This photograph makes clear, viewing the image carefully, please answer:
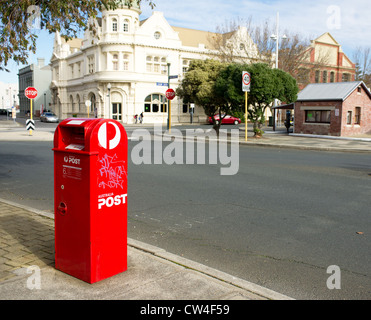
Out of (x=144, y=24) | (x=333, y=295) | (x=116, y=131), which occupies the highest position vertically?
(x=144, y=24)

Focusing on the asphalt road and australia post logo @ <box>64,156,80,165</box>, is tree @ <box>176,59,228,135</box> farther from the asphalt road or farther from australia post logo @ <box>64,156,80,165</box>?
australia post logo @ <box>64,156,80,165</box>

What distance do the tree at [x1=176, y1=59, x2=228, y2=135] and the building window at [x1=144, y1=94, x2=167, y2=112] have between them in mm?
25679

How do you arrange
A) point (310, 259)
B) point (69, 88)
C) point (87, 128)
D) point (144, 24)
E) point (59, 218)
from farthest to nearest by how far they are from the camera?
Answer: point (69, 88) < point (144, 24) < point (310, 259) < point (59, 218) < point (87, 128)

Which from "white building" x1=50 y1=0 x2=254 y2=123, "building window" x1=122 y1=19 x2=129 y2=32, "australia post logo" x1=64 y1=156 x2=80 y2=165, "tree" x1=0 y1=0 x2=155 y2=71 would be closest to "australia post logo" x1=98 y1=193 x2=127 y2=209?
"australia post logo" x1=64 y1=156 x2=80 y2=165

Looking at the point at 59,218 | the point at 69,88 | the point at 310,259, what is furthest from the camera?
the point at 69,88

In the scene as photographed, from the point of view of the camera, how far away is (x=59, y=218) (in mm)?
4090

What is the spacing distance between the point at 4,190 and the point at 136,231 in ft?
14.5

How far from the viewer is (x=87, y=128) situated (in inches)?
146

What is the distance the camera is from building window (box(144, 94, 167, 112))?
55.1 meters

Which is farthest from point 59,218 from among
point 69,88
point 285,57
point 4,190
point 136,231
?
point 69,88

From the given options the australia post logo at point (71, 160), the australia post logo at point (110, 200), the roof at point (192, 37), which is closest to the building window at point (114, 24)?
the roof at point (192, 37)
